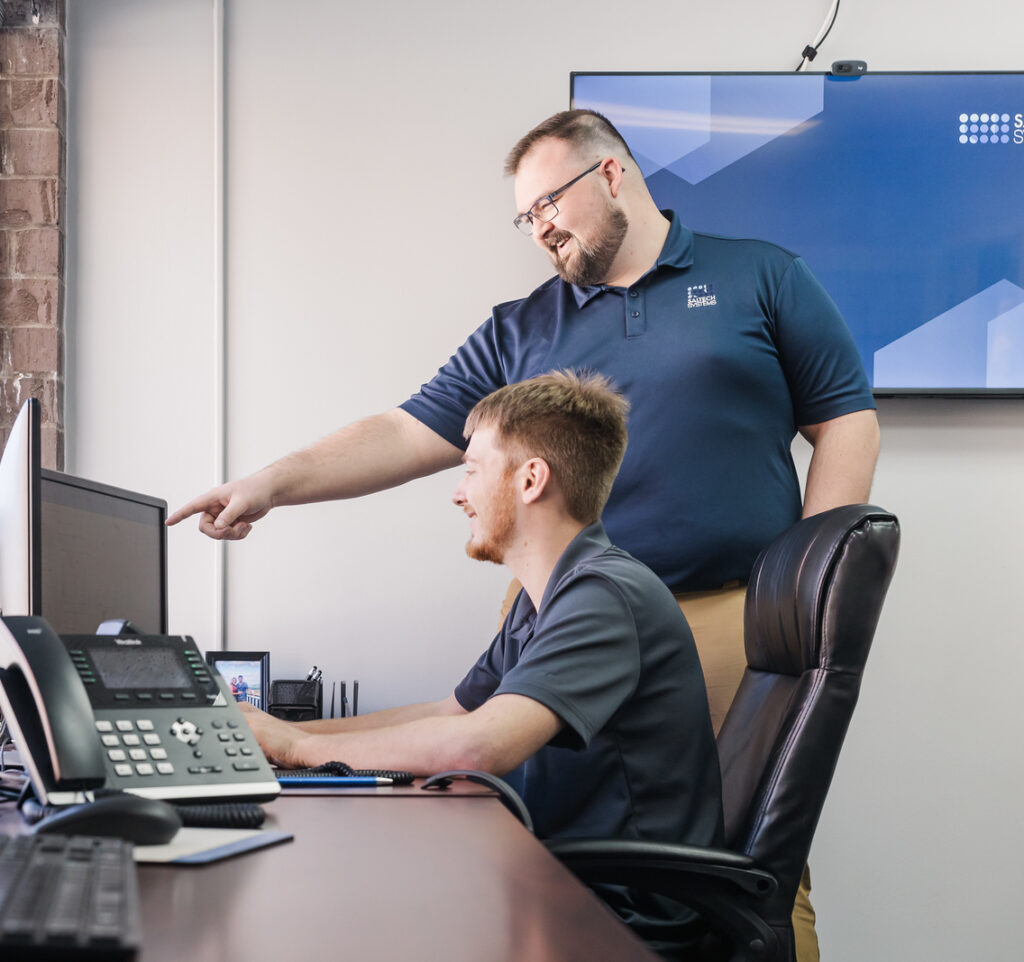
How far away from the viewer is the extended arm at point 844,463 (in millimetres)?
1846

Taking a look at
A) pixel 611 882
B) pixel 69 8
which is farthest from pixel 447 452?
pixel 69 8

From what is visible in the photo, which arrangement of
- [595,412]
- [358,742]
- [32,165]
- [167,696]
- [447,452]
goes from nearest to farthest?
[167,696] → [358,742] → [595,412] → [447,452] → [32,165]

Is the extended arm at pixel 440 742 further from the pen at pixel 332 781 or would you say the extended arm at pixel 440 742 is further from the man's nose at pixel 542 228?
the man's nose at pixel 542 228

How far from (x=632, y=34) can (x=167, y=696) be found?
2.15 m

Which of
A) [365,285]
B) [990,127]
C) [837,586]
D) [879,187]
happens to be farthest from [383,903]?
[990,127]

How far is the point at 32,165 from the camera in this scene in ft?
8.14

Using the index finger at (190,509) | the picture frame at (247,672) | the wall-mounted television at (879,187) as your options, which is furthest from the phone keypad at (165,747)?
the wall-mounted television at (879,187)

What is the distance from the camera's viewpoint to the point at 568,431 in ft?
4.95

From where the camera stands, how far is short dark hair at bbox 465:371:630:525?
4.88 ft

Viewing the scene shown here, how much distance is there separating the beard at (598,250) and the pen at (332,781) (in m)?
1.15

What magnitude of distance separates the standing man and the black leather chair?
1.41 feet

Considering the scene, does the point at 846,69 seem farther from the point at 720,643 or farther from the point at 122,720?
the point at 122,720

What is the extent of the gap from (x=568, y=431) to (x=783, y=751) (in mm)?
533

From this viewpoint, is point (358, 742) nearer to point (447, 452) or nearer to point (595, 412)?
point (595, 412)
